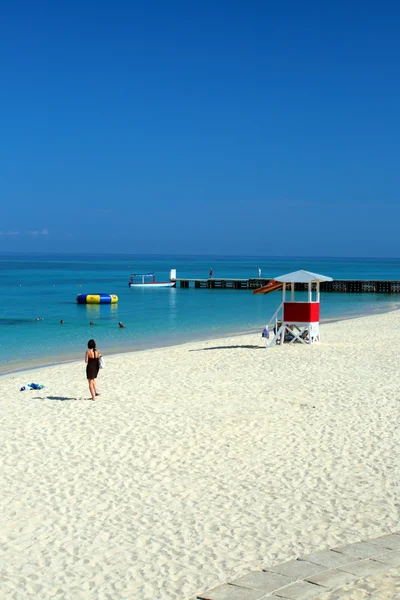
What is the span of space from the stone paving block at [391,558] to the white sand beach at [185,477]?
637 mm

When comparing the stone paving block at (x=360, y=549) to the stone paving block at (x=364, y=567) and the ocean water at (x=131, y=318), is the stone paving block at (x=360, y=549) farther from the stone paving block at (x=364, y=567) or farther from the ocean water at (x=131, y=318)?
the ocean water at (x=131, y=318)

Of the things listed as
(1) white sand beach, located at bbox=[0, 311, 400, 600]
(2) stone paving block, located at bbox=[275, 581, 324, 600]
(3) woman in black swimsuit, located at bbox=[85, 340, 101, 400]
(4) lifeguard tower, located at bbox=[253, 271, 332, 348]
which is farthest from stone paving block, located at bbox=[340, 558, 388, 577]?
(4) lifeguard tower, located at bbox=[253, 271, 332, 348]

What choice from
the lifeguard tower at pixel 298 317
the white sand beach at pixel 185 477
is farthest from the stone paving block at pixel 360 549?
the lifeguard tower at pixel 298 317

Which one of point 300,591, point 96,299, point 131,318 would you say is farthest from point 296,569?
point 96,299

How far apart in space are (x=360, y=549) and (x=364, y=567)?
0.47 m

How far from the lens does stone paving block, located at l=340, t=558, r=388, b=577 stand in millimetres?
5574

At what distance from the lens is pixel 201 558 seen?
20.6 feet

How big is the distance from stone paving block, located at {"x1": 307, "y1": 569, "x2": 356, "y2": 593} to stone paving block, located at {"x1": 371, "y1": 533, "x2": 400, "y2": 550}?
0.79m

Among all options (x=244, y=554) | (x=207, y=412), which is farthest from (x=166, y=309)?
(x=244, y=554)

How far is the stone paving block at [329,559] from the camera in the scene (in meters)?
5.80

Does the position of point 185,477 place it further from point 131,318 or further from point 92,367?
point 131,318

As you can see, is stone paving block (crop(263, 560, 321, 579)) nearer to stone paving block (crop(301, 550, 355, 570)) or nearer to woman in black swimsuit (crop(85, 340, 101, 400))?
stone paving block (crop(301, 550, 355, 570))

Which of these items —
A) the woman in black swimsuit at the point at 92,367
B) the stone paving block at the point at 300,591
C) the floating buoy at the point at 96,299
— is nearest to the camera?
the stone paving block at the point at 300,591

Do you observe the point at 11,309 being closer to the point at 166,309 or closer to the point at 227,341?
the point at 166,309
